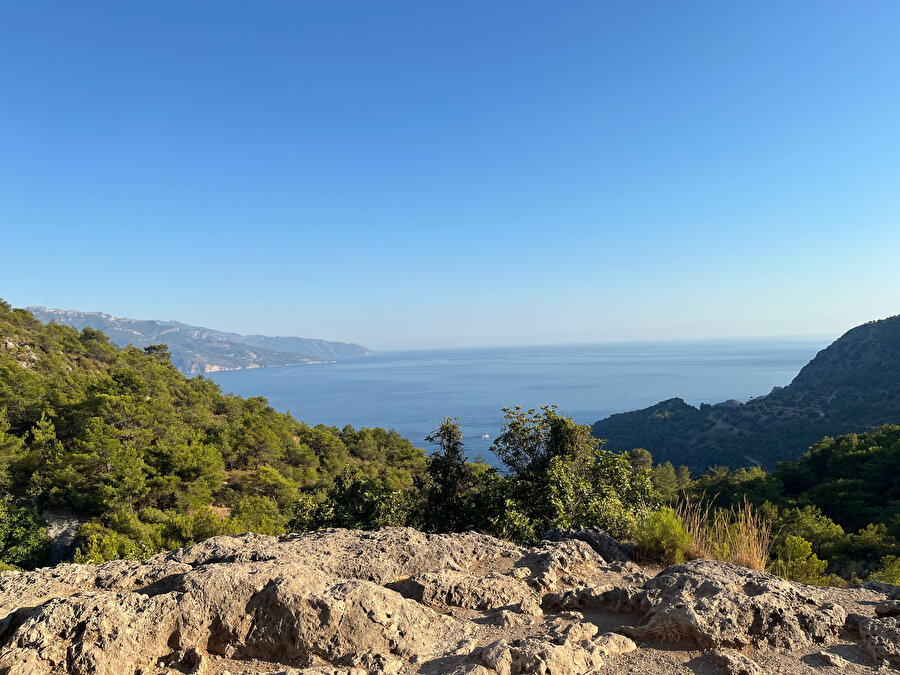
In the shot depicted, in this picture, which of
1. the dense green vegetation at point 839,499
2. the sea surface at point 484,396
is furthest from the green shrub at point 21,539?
the sea surface at point 484,396

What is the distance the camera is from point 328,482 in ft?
105

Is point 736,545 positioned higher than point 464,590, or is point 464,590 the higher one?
point 464,590

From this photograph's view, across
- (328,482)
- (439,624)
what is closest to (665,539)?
(439,624)

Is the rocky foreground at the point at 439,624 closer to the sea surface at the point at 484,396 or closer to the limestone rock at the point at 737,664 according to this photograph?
the limestone rock at the point at 737,664

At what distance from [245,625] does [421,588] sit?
62.5 inches

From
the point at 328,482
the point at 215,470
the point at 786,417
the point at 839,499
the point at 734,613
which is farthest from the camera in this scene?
the point at 786,417

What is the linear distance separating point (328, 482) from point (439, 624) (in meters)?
31.4

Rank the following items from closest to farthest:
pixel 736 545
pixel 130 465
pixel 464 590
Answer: pixel 464 590
pixel 736 545
pixel 130 465

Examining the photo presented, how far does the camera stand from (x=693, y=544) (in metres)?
5.57

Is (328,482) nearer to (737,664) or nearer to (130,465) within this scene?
(130,465)

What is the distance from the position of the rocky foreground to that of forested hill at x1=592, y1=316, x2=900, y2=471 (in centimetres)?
7727

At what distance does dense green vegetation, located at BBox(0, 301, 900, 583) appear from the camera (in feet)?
27.6

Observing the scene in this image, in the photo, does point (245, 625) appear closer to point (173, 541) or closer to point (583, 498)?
point (583, 498)

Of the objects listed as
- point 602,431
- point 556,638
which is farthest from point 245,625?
point 602,431
